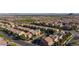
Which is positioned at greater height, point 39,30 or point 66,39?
point 39,30
